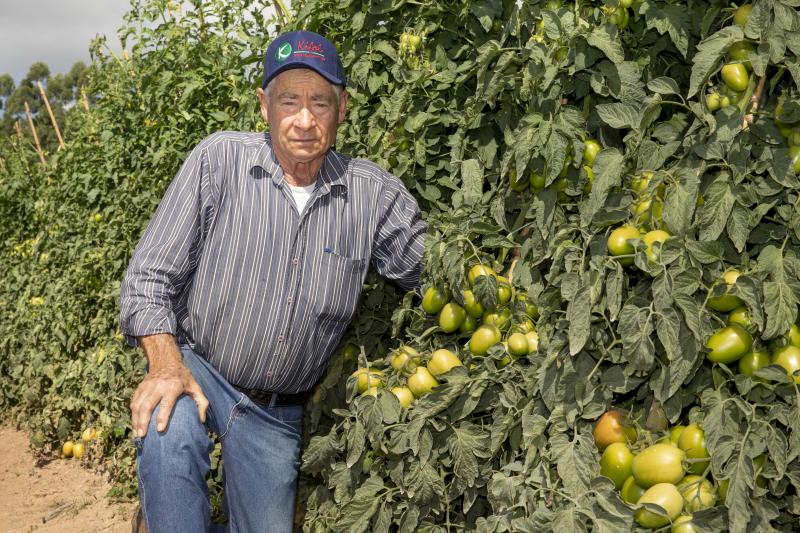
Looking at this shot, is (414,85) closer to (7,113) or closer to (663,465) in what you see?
(663,465)

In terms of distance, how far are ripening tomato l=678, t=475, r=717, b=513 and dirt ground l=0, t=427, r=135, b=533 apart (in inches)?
123

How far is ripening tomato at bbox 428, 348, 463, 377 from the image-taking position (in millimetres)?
2059

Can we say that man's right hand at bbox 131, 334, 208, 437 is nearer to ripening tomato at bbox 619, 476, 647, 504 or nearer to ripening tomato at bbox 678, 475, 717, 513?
ripening tomato at bbox 619, 476, 647, 504

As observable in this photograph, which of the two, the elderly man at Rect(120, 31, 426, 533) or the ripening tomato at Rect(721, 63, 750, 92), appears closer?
the ripening tomato at Rect(721, 63, 750, 92)

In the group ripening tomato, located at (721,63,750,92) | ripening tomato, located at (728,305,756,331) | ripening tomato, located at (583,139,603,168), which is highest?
ripening tomato, located at (721,63,750,92)

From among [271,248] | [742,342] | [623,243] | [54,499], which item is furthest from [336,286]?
[54,499]

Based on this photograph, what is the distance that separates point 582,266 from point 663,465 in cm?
42

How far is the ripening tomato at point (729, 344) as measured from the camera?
5.01 ft

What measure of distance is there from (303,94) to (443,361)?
0.92 m

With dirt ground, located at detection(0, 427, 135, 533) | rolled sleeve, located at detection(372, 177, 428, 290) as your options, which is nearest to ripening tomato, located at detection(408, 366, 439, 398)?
rolled sleeve, located at detection(372, 177, 428, 290)

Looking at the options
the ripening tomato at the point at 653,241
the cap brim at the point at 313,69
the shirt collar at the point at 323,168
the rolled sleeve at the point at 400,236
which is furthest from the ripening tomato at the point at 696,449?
the cap brim at the point at 313,69

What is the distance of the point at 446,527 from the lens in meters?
2.13

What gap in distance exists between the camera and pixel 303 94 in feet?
7.93

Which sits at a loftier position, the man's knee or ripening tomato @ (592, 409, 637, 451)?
ripening tomato @ (592, 409, 637, 451)
